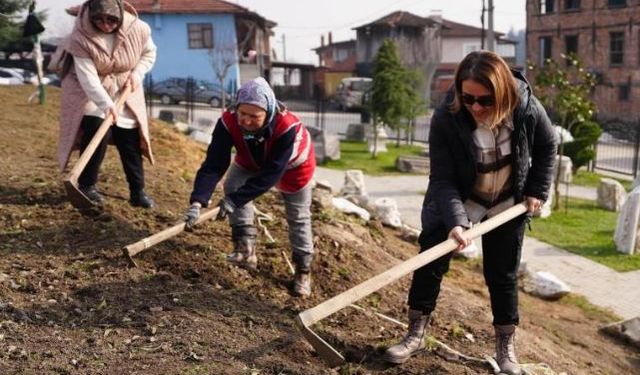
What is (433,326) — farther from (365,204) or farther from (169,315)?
(365,204)

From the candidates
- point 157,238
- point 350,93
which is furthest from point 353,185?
point 350,93

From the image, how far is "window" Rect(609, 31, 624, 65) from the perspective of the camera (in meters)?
32.5

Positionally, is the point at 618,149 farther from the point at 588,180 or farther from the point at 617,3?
the point at 617,3

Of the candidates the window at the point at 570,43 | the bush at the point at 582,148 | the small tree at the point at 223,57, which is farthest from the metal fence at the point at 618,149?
the small tree at the point at 223,57

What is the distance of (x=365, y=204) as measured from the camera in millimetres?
8328

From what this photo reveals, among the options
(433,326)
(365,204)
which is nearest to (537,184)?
(433,326)

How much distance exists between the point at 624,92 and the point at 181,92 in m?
18.8

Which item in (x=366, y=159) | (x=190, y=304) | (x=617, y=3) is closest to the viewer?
(x=190, y=304)

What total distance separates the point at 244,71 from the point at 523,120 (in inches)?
1383

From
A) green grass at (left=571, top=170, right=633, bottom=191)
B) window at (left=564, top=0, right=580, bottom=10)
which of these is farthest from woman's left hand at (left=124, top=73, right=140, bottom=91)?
window at (left=564, top=0, right=580, bottom=10)

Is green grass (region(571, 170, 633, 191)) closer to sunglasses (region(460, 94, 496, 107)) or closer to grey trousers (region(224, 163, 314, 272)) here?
grey trousers (region(224, 163, 314, 272))

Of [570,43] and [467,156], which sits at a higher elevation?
[570,43]

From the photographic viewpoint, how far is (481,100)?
10.1 ft

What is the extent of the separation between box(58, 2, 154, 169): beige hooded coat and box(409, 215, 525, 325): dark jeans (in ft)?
8.44
